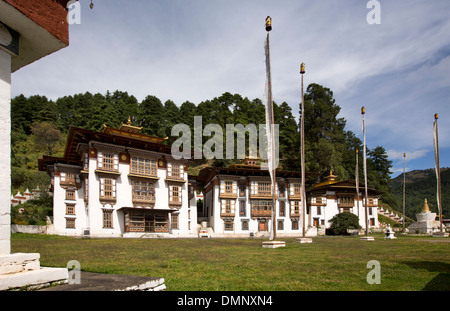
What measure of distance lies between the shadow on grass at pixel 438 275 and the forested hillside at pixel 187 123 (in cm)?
5307


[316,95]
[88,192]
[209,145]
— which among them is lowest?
[88,192]

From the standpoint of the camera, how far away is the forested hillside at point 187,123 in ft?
214

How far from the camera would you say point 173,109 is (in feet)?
287

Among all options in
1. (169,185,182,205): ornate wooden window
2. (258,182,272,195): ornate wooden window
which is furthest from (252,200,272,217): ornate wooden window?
(169,185,182,205): ornate wooden window

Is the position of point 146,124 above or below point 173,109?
below

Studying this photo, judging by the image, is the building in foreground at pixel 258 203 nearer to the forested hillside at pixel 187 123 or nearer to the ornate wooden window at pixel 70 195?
the forested hillside at pixel 187 123

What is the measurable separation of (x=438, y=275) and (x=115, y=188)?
35.4 m

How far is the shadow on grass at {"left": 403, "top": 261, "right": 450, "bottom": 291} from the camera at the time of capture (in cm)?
686

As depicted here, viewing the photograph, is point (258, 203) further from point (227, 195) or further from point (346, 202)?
point (346, 202)
